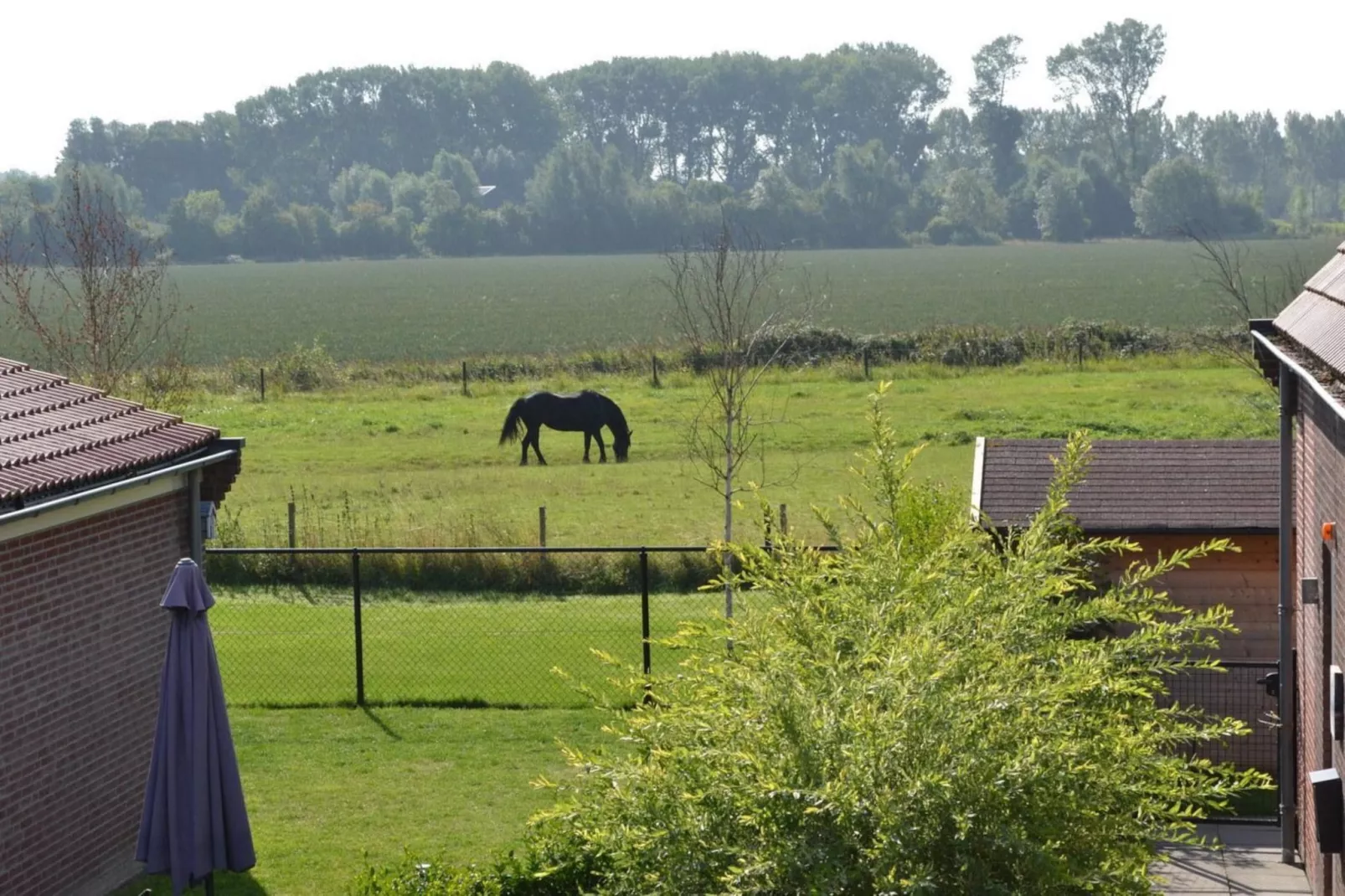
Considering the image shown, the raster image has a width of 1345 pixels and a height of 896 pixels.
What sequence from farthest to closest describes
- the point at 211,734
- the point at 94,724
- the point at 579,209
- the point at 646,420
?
1. the point at 579,209
2. the point at 646,420
3. the point at 94,724
4. the point at 211,734

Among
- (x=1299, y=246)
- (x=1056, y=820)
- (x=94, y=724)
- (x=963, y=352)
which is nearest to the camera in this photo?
(x=1056, y=820)

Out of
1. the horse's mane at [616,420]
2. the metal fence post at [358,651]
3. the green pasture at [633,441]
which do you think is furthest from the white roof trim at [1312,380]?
the horse's mane at [616,420]

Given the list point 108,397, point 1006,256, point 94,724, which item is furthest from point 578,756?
point 1006,256

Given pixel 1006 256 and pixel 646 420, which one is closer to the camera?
pixel 646 420

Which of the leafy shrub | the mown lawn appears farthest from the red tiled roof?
the leafy shrub

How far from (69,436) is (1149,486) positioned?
833 cm

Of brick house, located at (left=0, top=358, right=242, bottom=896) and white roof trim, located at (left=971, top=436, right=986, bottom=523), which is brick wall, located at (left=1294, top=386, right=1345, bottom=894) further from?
brick house, located at (left=0, top=358, right=242, bottom=896)

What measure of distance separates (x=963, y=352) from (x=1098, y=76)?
166 meters

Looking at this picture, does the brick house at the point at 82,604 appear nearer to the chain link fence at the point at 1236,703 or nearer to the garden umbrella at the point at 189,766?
the garden umbrella at the point at 189,766

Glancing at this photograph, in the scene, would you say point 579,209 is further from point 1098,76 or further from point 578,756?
point 578,756

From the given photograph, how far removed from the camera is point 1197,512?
40.9 ft

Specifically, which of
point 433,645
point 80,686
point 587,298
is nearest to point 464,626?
point 433,645

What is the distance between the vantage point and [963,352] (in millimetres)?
42719

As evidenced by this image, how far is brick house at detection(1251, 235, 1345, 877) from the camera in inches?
302
